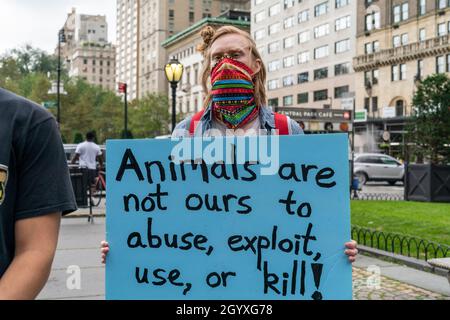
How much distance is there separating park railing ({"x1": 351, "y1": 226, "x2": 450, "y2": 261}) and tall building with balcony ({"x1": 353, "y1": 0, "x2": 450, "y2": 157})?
42852 millimetres

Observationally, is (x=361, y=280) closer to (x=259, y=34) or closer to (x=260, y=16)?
(x=259, y=34)

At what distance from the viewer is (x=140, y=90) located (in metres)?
129

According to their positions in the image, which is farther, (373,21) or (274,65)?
(274,65)

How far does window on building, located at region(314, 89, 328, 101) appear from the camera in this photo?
69938 millimetres

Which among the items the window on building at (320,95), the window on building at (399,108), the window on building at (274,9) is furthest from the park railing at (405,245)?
the window on building at (274,9)

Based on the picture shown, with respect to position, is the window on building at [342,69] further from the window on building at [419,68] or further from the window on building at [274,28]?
the window on building at [274,28]

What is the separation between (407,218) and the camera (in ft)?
40.0

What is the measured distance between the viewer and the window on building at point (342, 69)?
6641cm

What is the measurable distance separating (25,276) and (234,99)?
168cm

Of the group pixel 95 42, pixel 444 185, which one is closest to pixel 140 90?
pixel 95 42

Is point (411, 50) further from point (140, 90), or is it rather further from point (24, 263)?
point (140, 90)

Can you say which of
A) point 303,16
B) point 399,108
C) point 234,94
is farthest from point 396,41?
point 234,94

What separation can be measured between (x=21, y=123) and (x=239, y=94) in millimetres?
1588

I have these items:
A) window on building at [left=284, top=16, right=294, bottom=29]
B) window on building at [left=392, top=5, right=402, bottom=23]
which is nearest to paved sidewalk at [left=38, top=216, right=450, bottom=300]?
window on building at [left=392, top=5, right=402, bottom=23]
